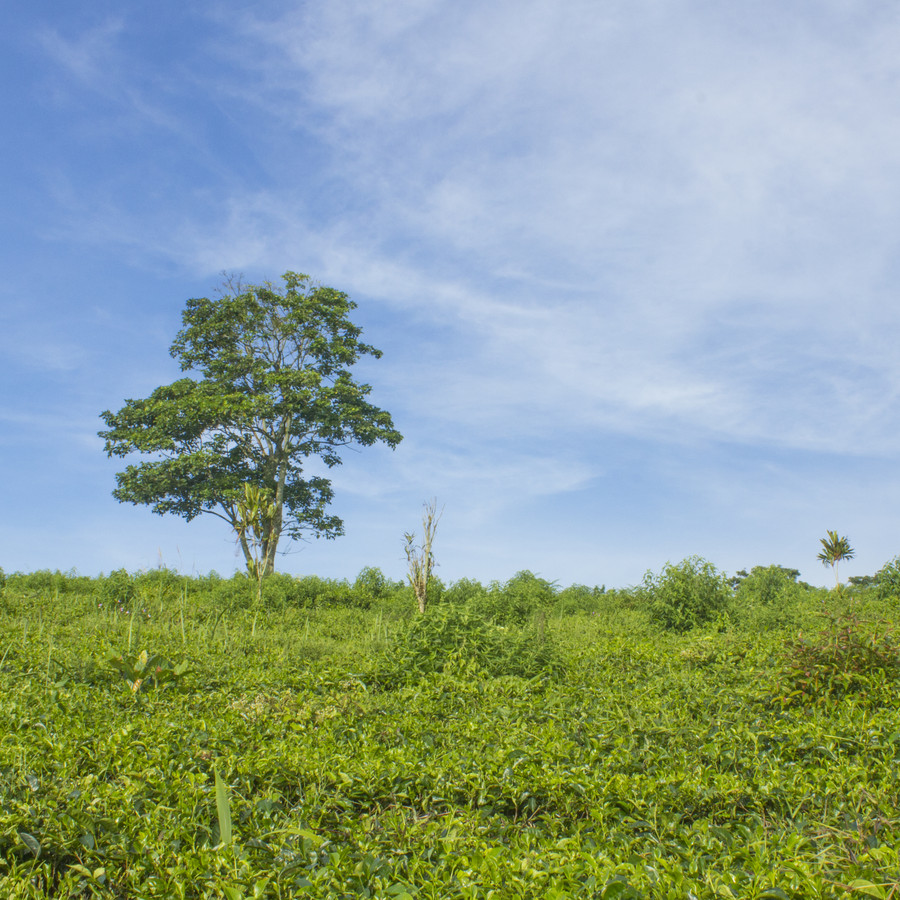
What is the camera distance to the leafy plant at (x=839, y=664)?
6.04 m

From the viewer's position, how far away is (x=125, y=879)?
9.97 feet

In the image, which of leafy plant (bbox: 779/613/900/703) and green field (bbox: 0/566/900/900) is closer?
green field (bbox: 0/566/900/900)

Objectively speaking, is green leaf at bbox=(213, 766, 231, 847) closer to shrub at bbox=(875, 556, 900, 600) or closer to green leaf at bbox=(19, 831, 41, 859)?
green leaf at bbox=(19, 831, 41, 859)

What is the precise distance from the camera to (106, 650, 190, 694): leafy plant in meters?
6.36

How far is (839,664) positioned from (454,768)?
4.01 metres

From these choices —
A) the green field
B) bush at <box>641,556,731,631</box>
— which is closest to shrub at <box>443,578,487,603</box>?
bush at <box>641,556,731,631</box>

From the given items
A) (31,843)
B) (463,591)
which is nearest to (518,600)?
(463,591)

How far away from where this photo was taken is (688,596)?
13.0 meters

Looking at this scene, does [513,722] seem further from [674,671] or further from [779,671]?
[674,671]

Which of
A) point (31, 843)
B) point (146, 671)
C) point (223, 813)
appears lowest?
point (31, 843)

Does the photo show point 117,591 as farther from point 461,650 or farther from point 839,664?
point 839,664

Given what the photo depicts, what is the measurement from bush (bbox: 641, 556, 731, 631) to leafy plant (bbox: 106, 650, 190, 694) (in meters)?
8.99

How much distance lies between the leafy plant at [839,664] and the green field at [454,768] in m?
0.02

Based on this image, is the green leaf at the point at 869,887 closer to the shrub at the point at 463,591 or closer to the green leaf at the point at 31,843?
the green leaf at the point at 31,843
